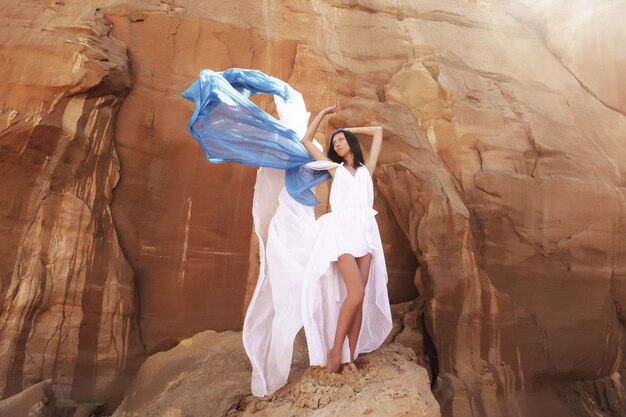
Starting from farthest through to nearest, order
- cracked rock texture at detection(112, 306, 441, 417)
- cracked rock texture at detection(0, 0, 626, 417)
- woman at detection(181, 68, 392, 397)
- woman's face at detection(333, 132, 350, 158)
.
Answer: cracked rock texture at detection(0, 0, 626, 417) → woman's face at detection(333, 132, 350, 158) → woman at detection(181, 68, 392, 397) → cracked rock texture at detection(112, 306, 441, 417)

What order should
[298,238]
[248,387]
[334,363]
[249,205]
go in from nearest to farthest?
[334,363] → [298,238] → [248,387] → [249,205]

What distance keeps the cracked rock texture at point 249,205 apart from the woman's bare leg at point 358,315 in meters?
1.57

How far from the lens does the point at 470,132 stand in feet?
21.2

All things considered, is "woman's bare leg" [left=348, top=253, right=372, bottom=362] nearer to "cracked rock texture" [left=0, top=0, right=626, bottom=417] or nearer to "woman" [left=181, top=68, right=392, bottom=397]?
"woman" [left=181, top=68, right=392, bottom=397]

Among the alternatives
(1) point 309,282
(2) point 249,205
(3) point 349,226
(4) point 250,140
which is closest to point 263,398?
(1) point 309,282

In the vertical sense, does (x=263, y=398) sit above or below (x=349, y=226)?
below

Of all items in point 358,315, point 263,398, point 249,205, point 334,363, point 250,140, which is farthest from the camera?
point 249,205

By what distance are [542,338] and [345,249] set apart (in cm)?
300

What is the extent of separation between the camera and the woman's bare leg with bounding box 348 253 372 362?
3986 mm

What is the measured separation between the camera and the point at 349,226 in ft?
13.3

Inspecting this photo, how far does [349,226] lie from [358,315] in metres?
0.68

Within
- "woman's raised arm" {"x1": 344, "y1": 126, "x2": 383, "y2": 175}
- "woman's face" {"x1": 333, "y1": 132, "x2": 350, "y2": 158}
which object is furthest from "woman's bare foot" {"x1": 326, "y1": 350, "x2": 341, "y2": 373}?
"woman's face" {"x1": 333, "y1": 132, "x2": 350, "y2": 158}

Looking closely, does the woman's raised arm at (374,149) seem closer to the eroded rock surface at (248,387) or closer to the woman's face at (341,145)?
the woman's face at (341,145)

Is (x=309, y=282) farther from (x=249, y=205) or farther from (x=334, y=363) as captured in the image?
(x=249, y=205)
